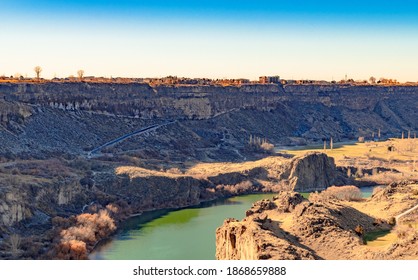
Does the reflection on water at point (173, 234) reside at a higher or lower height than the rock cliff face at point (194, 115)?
lower

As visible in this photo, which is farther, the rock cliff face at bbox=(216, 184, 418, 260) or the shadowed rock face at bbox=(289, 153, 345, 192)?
the shadowed rock face at bbox=(289, 153, 345, 192)

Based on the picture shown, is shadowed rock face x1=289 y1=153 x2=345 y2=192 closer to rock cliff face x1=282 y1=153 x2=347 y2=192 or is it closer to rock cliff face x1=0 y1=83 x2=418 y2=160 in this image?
rock cliff face x1=282 y1=153 x2=347 y2=192

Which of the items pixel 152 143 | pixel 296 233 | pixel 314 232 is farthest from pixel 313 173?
pixel 314 232

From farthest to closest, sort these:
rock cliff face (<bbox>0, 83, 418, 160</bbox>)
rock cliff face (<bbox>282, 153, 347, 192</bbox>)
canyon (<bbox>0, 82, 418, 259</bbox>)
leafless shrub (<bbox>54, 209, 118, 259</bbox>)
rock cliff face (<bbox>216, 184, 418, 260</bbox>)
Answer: rock cliff face (<bbox>0, 83, 418, 160</bbox>) < rock cliff face (<bbox>282, 153, 347, 192</bbox>) < canyon (<bbox>0, 82, 418, 259</bbox>) < leafless shrub (<bbox>54, 209, 118, 259</bbox>) < rock cliff face (<bbox>216, 184, 418, 260</bbox>)

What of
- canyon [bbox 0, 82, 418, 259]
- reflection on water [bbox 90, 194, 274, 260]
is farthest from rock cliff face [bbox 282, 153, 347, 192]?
reflection on water [bbox 90, 194, 274, 260]

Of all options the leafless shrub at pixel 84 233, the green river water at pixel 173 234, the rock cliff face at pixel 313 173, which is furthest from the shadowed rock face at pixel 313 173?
the leafless shrub at pixel 84 233

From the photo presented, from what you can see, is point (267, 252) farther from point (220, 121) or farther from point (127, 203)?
point (220, 121)

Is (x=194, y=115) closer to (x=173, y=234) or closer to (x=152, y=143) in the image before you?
(x=152, y=143)

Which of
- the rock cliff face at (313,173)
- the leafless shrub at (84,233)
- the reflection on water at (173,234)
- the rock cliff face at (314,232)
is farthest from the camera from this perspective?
the rock cliff face at (313,173)

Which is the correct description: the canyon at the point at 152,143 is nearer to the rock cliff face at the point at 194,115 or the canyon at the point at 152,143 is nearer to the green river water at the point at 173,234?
the rock cliff face at the point at 194,115
